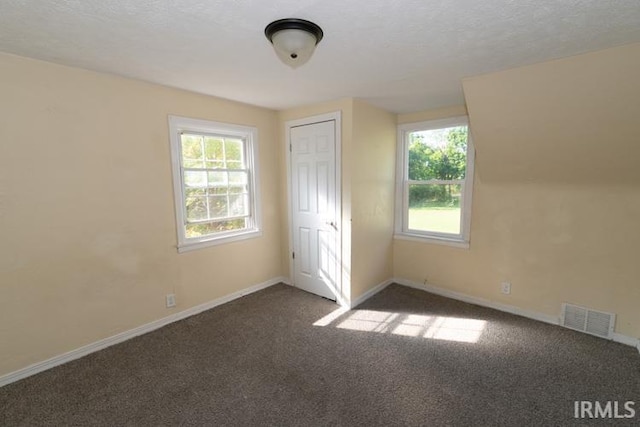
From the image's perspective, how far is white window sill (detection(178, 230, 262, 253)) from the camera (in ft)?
9.63

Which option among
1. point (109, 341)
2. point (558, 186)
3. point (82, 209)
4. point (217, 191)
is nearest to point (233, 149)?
point (217, 191)

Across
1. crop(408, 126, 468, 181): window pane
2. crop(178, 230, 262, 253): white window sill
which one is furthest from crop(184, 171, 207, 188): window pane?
crop(408, 126, 468, 181): window pane

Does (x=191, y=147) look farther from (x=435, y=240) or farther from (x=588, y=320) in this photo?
(x=588, y=320)

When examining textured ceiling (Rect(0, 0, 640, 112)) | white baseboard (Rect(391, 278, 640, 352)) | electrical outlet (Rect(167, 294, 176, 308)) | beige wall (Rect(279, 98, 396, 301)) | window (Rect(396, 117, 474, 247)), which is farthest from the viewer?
window (Rect(396, 117, 474, 247))

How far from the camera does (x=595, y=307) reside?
102 inches

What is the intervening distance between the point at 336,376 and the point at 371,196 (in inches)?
77.7

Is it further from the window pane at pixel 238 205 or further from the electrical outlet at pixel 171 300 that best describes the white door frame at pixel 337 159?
the electrical outlet at pixel 171 300

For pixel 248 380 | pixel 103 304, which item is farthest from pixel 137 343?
pixel 248 380

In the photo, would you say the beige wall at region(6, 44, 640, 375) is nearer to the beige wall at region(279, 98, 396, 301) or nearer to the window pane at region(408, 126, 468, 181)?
the beige wall at region(279, 98, 396, 301)

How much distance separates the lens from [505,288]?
3.07 metres

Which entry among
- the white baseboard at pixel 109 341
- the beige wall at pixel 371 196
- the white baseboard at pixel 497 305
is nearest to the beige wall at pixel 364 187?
the beige wall at pixel 371 196

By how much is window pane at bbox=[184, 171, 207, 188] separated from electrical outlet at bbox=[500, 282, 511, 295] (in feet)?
11.3

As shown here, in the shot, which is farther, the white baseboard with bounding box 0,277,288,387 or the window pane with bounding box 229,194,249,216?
the window pane with bounding box 229,194,249,216

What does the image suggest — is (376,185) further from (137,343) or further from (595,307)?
(137,343)
